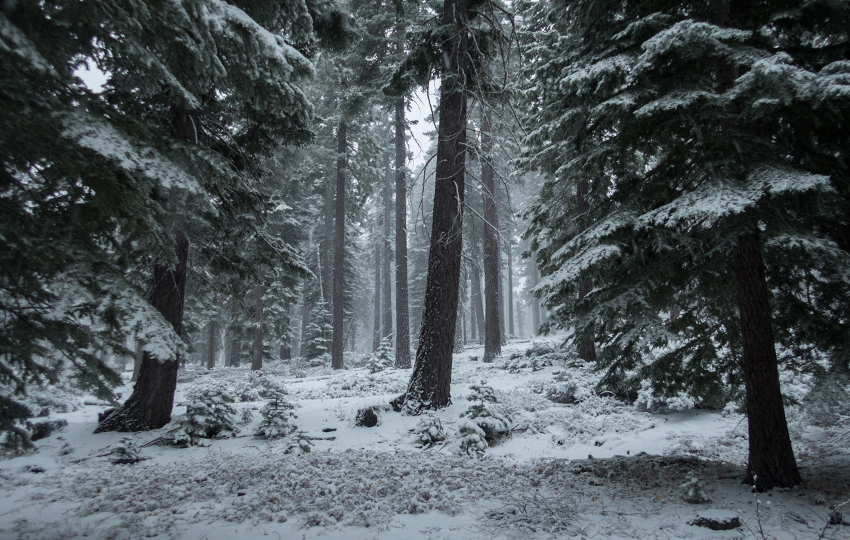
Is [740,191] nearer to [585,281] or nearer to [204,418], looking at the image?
[585,281]

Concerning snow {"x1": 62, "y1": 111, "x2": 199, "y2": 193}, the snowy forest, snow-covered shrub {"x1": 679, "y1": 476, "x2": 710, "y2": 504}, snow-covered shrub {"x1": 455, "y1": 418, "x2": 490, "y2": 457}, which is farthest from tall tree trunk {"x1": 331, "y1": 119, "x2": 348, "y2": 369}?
snow-covered shrub {"x1": 679, "y1": 476, "x2": 710, "y2": 504}

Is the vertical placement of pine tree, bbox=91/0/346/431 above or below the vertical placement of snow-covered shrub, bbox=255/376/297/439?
above

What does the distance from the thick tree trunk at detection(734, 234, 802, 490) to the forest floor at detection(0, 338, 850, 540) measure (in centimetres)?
24

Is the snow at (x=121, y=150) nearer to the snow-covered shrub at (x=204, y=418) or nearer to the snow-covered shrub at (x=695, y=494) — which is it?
the snow-covered shrub at (x=204, y=418)

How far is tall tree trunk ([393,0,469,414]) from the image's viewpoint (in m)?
8.67

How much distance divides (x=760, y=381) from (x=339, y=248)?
16930 mm

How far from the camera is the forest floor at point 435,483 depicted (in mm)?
4340

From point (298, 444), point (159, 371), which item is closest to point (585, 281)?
point (298, 444)

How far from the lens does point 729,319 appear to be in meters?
6.02

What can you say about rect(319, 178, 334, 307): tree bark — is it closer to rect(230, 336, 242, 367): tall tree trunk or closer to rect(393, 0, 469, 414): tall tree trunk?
rect(230, 336, 242, 367): tall tree trunk

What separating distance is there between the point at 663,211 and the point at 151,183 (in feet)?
17.9

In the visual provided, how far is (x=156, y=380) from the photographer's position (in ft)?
27.5

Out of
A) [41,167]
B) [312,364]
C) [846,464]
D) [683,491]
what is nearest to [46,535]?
[41,167]

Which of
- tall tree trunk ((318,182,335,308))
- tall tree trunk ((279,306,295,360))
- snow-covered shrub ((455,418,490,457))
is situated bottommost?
snow-covered shrub ((455,418,490,457))
